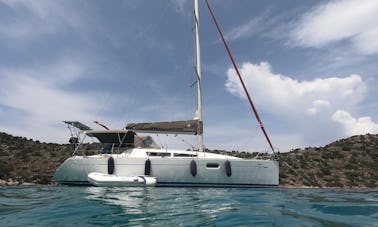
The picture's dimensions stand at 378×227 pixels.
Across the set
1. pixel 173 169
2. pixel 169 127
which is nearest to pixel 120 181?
pixel 173 169

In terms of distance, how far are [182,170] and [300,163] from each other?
2349 centimetres

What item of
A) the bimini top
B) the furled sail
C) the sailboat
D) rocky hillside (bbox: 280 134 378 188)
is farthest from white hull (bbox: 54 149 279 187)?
rocky hillside (bbox: 280 134 378 188)

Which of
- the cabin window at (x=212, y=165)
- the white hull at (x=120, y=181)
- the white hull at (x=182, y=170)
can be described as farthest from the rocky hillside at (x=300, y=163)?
the white hull at (x=120, y=181)

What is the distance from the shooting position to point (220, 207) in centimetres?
864

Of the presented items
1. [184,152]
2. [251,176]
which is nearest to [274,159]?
[251,176]

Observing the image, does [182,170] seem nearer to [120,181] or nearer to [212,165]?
[212,165]

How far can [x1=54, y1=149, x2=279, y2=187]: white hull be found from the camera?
17.2 meters

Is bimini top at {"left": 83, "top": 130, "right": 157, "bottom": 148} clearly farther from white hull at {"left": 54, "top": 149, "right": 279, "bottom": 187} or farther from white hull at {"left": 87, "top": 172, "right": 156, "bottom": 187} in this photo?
white hull at {"left": 87, "top": 172, "right": 156, "bottom": 187}

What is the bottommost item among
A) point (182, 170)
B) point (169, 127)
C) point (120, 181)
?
point (120, 181)

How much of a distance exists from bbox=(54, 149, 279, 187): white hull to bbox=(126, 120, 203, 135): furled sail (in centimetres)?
213

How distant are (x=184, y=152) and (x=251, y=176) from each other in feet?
14.0

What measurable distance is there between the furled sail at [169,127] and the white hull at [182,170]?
6.98 feet

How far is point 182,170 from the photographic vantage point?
17.2m

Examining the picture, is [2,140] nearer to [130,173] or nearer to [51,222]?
→ [130,173]
